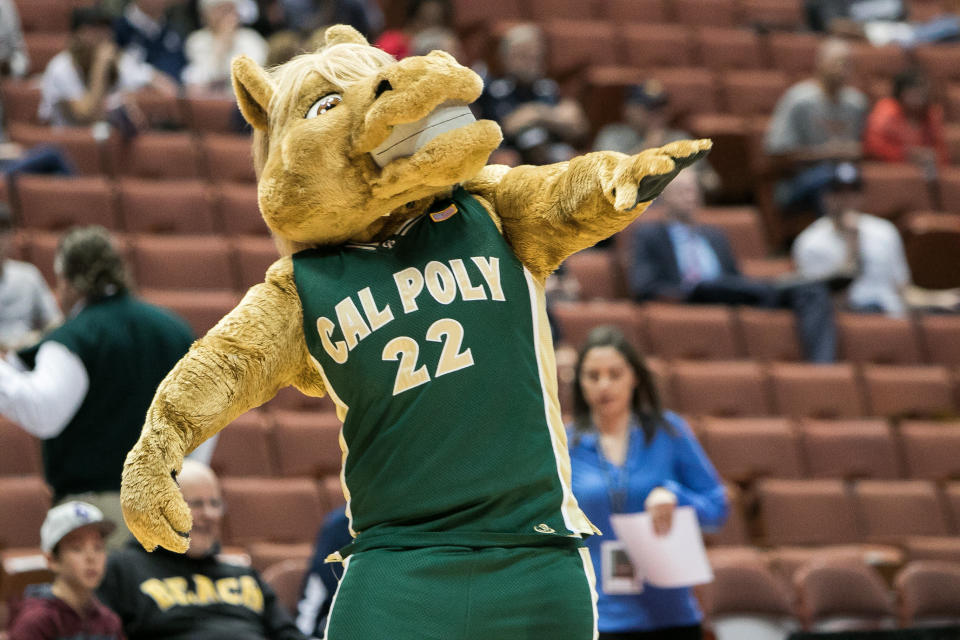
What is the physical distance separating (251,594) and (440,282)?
1737 mm

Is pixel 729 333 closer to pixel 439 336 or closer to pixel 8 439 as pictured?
pixel 8 439

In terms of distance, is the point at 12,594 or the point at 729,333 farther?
the point at 729,333

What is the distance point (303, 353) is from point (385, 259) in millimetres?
180

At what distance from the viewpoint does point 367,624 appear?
174cm

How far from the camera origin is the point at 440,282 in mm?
1839

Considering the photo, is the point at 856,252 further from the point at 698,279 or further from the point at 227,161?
the point at 227,161

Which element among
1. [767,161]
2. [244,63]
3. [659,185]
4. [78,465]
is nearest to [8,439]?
[78,465]

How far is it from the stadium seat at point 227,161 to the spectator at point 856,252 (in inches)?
103

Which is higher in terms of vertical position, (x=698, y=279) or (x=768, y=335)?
(x=698, y=279)

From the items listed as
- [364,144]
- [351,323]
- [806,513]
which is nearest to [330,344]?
[351,323]

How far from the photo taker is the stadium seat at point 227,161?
608 centimetres

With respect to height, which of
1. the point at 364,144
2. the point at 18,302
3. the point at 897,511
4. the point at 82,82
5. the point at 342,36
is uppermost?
the point at 82,82

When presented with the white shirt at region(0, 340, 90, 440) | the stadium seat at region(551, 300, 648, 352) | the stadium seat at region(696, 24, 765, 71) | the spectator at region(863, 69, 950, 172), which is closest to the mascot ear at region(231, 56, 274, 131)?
the white shirt at region(0, 340, 90, 440)

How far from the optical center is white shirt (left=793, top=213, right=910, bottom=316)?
6273 millimetres
